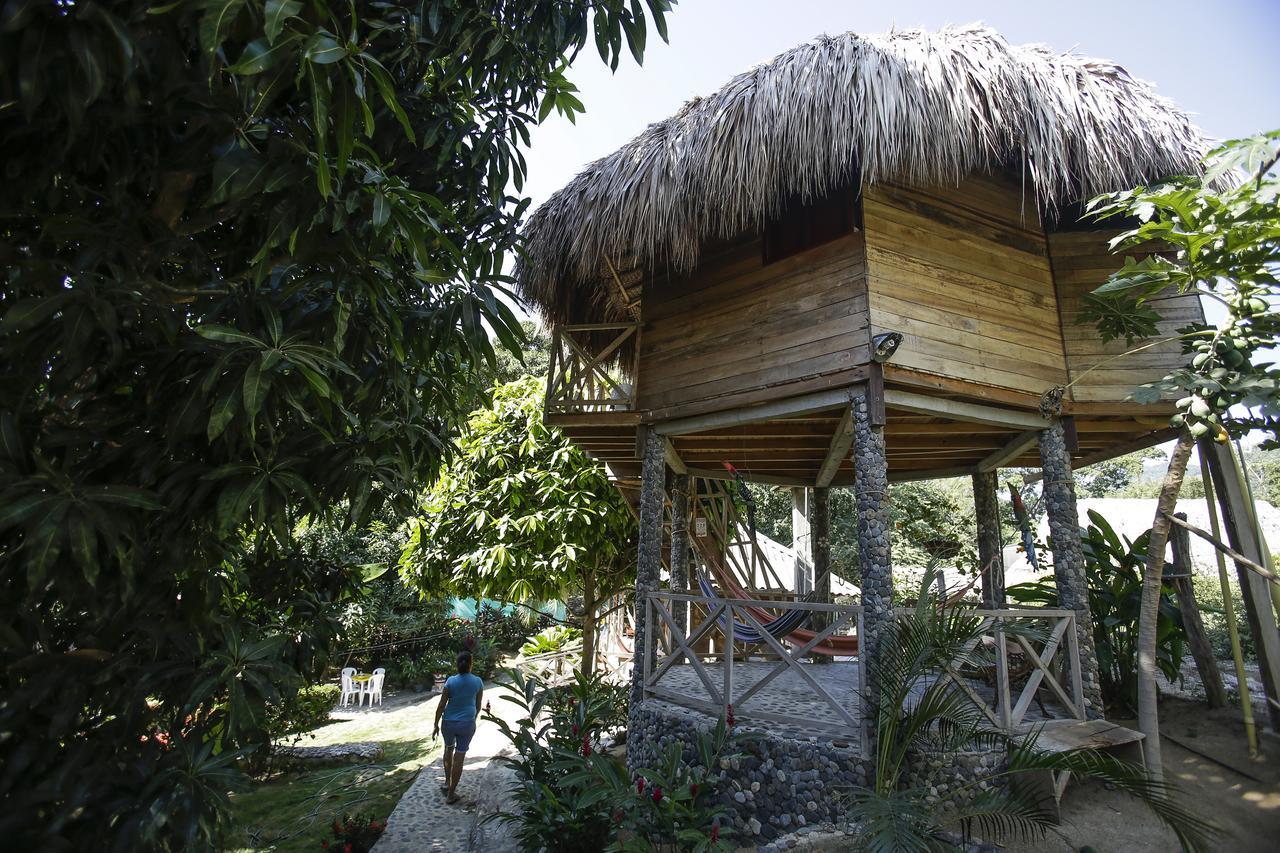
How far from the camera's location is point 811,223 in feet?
15.9

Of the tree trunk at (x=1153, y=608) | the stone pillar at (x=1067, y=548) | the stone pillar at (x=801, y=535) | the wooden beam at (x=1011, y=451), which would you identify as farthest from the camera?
the stone pillar at (x=801, y=535)

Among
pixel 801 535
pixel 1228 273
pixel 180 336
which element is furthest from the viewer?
pixel 801 535

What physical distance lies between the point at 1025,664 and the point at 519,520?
470cm

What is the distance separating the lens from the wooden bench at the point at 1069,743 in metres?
3.47

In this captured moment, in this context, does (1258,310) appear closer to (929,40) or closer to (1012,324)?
(1012,324)

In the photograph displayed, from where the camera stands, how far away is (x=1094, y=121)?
4.48 m

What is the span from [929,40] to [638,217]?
2368 millimetres

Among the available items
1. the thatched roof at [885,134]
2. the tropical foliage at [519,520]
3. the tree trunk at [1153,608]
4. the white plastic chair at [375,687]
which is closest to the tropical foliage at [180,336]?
the thatched roof at [885,134]

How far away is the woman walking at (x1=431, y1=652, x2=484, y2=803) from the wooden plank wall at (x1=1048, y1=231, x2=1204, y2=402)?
5.34 meters

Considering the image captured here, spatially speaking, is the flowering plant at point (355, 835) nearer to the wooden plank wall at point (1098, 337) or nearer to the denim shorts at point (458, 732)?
the denim shorts at point (458, 732)

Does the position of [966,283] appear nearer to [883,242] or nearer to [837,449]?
[883,242]

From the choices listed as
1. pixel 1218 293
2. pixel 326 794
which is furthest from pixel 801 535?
pixel 326 794

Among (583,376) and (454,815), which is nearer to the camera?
(454,815)

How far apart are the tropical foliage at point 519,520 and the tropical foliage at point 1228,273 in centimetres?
489
